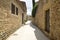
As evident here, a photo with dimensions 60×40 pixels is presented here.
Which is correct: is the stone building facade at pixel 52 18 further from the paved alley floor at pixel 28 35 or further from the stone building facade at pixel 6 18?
the stone building facade at pixel 6 18

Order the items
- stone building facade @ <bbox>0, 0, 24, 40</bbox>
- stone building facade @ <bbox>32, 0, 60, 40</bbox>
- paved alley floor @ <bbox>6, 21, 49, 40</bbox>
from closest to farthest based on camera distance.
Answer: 1. stone building facade @ <bbox>32, 0, 60, 40</bbox>
2. stone building facade @ <bbox>0, 0, 24, 40</bbox>
3. paved alley floor @ <bbox>6, 21, 49, 40</bbox>

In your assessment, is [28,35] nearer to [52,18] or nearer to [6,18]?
[6,18]

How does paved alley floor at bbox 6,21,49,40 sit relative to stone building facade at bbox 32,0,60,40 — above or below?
below

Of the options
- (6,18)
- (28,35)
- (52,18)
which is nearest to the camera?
(52,18)

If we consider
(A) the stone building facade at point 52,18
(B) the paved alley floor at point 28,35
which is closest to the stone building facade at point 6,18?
(B) the paved alley floor at point 28,35

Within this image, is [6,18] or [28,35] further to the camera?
[28,35]

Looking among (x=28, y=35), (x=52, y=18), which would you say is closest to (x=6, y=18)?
(x=28, y=35)

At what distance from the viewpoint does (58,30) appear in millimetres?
5340

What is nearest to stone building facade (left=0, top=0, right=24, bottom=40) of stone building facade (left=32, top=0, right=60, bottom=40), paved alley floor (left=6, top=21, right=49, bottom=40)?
paved alley floor (left=6, top=21, right=49, bottom=40)

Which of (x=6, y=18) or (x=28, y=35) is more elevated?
(x=6, y=18)

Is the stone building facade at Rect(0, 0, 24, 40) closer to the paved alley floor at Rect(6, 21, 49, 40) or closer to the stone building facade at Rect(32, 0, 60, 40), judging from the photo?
the paved alley floor at Rect(6, 21, 49, 40)

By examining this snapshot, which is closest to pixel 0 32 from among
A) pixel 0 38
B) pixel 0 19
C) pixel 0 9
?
pixel 0 38

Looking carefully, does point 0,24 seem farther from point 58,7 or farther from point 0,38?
point 58,7

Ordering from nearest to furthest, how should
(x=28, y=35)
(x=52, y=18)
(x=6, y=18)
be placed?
1. (x=52, y=18)
2. (x=6, y=18)
3. (x=28, y=35)
